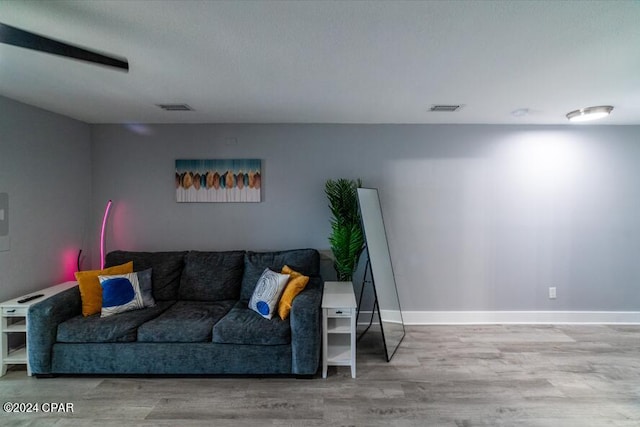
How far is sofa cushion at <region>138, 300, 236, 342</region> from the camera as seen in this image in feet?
9.16

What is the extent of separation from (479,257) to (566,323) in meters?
1.31

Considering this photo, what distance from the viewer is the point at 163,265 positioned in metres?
3.56

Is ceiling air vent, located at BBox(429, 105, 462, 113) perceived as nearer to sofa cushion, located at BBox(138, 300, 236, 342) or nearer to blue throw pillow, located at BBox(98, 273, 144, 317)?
sofa cushion, located at BBox(138, 300, 236, 342)

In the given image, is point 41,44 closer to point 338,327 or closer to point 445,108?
point 338,327

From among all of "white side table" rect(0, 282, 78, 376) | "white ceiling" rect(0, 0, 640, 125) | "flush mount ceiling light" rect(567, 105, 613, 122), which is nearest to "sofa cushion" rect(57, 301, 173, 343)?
"white side table" rect(0, 282, 78, 376)

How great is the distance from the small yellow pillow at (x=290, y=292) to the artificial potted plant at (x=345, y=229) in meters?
0.60

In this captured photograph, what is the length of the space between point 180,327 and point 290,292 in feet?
3.18

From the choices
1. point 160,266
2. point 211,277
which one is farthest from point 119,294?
point 211,277

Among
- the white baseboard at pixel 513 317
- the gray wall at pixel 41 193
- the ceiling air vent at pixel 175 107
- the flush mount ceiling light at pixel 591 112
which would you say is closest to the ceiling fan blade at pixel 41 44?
the ceiling air vent at pixel 175 107

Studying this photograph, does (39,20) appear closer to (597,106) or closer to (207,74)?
(207,74)

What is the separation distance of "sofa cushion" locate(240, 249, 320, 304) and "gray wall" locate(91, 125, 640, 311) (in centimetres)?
38

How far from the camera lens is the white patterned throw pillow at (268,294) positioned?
2.94m

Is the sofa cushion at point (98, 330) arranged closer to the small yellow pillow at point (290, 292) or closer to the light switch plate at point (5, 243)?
the light switch plate at point (5, 243)

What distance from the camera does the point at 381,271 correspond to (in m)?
3.51
